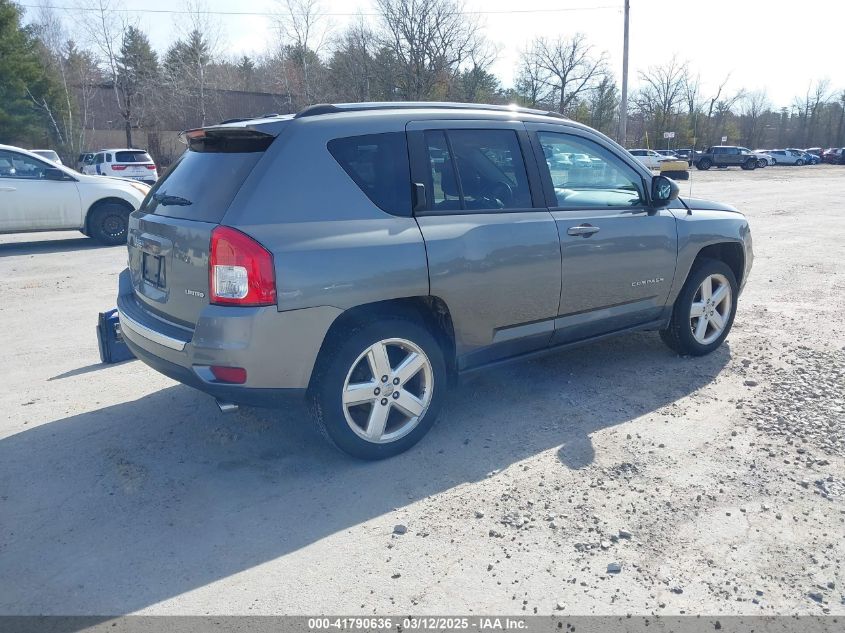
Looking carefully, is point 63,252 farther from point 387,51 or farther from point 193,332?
point 387,51

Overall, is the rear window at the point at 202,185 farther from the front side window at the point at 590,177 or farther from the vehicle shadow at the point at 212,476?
the front side window at the point at 590,177

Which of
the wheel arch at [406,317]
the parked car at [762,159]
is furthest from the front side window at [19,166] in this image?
the parked car at [762,159]

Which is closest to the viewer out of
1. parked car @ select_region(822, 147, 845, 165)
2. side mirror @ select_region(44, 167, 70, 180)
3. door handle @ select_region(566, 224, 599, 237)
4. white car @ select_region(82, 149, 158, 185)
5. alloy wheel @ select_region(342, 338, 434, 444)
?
alloy wheel @ select_region(342, 338, 434, 444)

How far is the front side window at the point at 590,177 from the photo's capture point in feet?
15.0

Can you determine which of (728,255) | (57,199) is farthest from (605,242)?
(57,199)

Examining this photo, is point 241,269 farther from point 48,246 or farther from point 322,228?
point 48,246

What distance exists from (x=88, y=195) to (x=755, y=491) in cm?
1146

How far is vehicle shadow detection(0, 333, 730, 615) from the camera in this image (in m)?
2.98

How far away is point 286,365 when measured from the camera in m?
3.45

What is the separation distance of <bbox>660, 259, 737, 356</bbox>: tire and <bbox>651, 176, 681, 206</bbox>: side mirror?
712 mm

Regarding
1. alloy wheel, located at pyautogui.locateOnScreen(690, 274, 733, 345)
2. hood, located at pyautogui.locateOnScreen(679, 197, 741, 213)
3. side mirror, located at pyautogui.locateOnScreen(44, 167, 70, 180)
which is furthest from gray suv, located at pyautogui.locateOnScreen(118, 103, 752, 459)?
side mirror, located at pyautogui.locateOnScreen(44, 167, 70, 180)

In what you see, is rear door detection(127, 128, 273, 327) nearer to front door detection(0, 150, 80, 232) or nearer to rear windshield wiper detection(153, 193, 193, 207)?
rear windshield wiper detection(153, 193, 193, 207)

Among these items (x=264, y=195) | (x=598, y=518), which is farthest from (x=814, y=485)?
(x=264, y=195)

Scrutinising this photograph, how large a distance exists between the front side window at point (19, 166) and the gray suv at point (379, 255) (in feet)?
28.2
